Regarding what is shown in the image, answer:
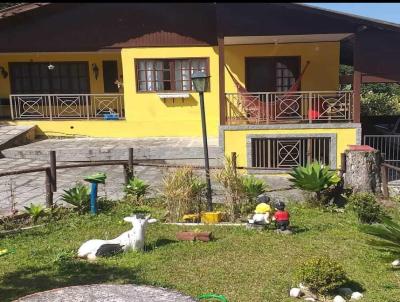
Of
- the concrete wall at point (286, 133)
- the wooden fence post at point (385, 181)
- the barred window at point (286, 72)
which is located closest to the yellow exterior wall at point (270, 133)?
the concrete wall at point (286, 133)

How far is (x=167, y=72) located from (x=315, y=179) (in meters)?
7.85

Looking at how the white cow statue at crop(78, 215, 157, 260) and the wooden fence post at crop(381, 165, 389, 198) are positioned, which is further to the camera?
the wooden fence post at crop(381, 165, 389, 198)

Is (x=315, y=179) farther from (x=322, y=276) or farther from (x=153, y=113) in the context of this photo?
(x=153, y=113)

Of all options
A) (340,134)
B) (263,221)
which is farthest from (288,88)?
(263,221)

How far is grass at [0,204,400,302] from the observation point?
18.6 ft

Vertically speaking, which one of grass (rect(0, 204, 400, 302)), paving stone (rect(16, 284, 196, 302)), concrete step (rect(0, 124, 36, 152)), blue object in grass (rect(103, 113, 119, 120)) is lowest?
grass (rect(0, 204, 400, 302))

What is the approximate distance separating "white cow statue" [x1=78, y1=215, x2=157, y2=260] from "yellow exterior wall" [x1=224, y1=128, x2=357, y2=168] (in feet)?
19.8

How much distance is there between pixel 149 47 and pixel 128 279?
10909mm

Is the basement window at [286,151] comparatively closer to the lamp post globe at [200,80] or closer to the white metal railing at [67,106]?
the lamp post globe at [200,80]

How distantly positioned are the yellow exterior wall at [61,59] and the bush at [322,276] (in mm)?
13164

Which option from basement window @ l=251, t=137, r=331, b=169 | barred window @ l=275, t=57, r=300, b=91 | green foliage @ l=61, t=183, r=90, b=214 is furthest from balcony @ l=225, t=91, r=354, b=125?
green foliage @ l=61, t=183, r=90, b=214

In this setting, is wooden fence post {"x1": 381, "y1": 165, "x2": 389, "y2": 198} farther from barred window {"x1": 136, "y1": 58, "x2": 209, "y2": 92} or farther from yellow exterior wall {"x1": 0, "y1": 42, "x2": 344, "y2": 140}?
barred window {"x1": 136, "y1": 58, "x2": 209, "y2": 92}

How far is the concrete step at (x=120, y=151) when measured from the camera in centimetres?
1306

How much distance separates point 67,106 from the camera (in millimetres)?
16781
